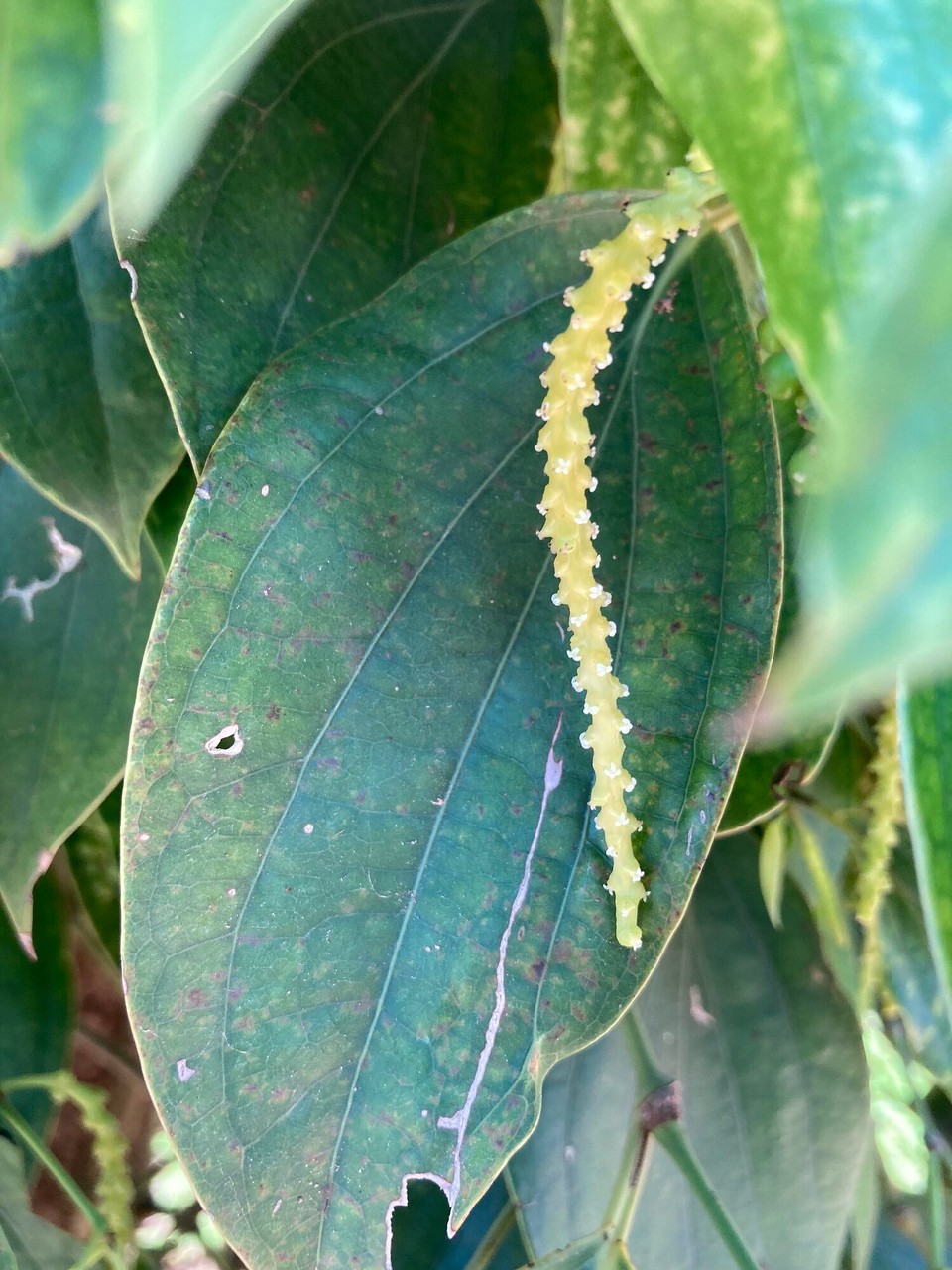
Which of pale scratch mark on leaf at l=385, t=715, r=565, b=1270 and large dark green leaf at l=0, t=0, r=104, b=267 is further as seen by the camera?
pale scratch mark on leaf at l=385, t=715, r=565, b=1270

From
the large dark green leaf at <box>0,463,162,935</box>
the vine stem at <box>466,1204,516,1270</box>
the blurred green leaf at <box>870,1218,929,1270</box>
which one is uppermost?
the large dark green leaf at <box>0,463,162,935</box>

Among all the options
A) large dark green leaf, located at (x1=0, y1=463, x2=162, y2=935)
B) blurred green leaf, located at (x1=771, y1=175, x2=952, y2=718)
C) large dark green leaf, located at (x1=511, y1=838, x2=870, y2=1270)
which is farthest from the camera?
large dark green leaf, located at (x1=511, y1=838, x2=870, y2=1270)

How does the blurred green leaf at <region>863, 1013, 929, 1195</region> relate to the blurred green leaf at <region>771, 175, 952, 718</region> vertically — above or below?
below

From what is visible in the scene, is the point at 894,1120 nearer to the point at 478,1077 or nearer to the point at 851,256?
the point at 478,1077

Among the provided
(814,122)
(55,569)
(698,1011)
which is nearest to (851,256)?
(814,122)

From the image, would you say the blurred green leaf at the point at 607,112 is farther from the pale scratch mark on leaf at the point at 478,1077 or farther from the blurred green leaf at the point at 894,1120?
the blurred green leaf at the point at 894,1120

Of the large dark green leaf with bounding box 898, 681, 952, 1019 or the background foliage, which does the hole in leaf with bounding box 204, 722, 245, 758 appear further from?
the large dark green leaf with bounding box 898, 681, 952, 1019

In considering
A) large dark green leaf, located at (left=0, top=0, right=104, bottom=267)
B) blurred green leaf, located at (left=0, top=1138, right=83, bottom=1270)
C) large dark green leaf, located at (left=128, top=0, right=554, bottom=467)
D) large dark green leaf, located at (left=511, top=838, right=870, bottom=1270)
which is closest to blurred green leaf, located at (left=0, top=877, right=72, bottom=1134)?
blurred green leaf, located at (left=0, top=1138, right=83, bottom=1270)
